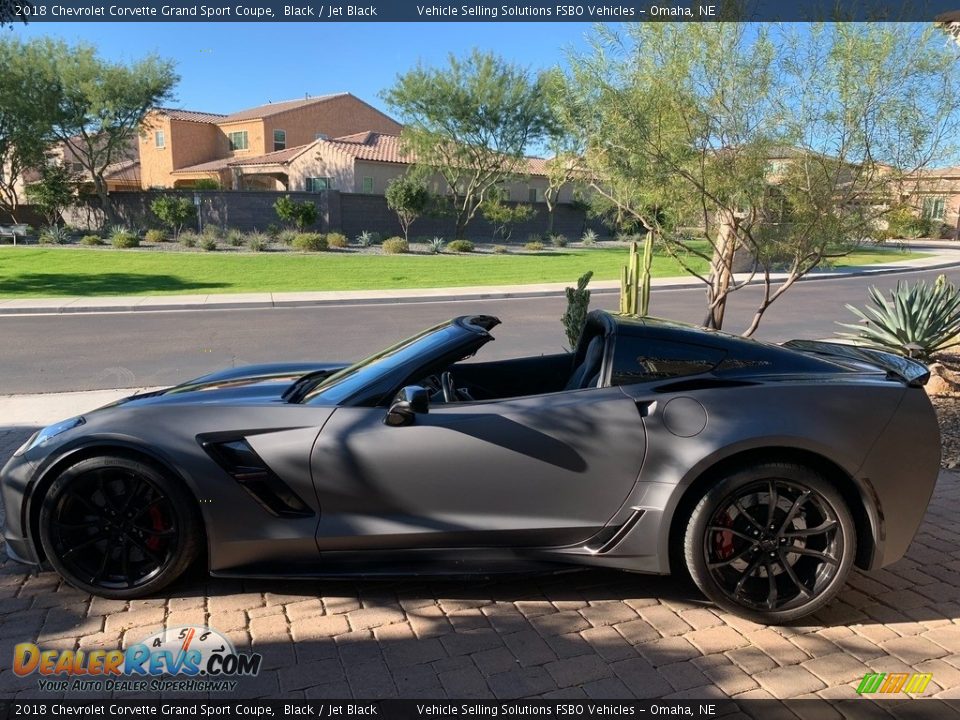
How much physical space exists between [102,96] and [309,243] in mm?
16952

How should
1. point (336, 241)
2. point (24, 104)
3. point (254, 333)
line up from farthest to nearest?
point (24, 104) → point (336, 241) → point (254, 333)

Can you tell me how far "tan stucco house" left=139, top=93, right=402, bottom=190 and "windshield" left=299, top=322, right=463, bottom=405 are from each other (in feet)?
148

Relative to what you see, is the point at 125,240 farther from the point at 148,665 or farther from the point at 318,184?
the point at 148,665

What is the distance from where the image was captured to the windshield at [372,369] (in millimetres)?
3467

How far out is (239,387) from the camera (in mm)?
3941

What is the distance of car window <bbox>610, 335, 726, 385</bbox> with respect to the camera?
3.36 m

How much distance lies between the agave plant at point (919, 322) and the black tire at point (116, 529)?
7.32 metres

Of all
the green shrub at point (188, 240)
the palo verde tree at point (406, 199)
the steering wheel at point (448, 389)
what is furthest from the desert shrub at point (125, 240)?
the steering wheel at point (448, 389)

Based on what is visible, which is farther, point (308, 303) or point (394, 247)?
point (394, 247)

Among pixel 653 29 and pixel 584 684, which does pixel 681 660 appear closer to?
pixel 584 684

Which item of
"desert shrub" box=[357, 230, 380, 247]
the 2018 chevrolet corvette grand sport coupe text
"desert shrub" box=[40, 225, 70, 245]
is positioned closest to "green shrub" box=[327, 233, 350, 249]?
"desert shrub" box=[357, 230, 380, 247]

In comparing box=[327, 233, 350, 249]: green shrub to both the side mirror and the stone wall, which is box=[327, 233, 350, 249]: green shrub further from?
the side mirror

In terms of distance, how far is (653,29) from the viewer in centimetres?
696

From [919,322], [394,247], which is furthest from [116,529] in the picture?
[394,247]
